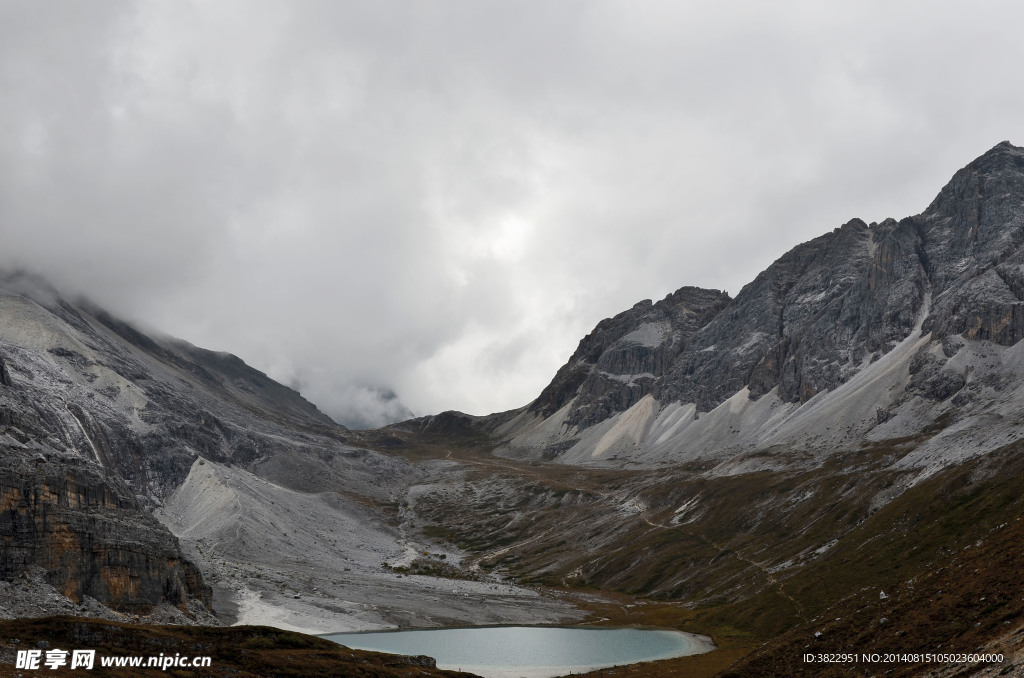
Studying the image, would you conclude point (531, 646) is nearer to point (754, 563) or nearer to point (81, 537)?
point (754, 563)

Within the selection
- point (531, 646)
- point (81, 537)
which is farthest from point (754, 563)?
point (81, 537)

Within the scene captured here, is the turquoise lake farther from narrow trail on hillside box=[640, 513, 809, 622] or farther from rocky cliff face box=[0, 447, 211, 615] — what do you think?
rocky cliff face box=[0, 447, 211, 615]

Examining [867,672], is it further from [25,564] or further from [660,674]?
[25,564]

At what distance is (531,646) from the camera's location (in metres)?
111

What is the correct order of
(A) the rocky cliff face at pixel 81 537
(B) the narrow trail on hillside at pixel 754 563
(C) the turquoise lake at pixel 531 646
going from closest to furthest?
(A) the rocky cliff face at pixel 81 537
(C) the turquoise lake at pixel 531 646
(B) the narrow trail on hillside at pixel 754 563

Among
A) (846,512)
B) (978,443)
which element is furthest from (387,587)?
(978,443)

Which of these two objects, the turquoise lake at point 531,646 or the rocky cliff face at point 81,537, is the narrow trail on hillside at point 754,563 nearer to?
the turquoise lake at point 531,646

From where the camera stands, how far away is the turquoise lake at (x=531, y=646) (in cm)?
9600

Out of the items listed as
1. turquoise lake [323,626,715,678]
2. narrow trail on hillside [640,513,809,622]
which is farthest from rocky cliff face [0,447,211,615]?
narrow trail on hillside [640,513,809,622]

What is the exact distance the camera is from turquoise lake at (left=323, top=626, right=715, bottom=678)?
96.0m

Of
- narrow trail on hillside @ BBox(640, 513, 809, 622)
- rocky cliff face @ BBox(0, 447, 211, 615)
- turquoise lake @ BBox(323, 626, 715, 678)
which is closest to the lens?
rocky cliff face @ BBox(0, 447, 211, 615)

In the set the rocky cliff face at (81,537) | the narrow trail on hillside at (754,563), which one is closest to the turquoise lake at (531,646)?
the narrow trail on hillside at (754,563)

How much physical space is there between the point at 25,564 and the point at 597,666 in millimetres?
66278

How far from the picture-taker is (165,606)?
81.4 metres
